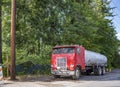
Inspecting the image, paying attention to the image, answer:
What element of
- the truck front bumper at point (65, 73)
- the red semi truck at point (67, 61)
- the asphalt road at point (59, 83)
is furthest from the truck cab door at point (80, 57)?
the asphalt road at point (59, 83)

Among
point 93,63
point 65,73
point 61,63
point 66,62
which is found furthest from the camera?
point 93,63

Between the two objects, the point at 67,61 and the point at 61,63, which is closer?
the point at 67,61

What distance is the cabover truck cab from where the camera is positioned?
94.7ft

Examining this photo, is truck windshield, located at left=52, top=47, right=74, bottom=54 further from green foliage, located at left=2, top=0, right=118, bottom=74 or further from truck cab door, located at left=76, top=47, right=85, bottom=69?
green foliage, located at left=2, top=0, right=118, bottom=74

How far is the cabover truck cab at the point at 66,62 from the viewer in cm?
2888

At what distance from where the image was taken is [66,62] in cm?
2925

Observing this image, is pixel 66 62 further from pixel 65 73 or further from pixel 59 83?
pixel 59 83

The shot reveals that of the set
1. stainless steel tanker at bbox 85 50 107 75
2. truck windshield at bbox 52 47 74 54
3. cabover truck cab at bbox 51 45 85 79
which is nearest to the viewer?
cabover truck cab at bbox 51 45 85 79

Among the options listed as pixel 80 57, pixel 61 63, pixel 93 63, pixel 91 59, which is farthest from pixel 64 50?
pixel 93 63

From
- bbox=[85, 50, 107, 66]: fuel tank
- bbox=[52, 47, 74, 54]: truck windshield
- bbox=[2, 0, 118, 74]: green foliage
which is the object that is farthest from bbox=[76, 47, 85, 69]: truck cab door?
bbox=[2, 0, 118, 74]: green foliage

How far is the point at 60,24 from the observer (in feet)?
125

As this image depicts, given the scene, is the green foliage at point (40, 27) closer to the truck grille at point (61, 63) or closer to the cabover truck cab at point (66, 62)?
the cabover truck cab at point (66, 62)

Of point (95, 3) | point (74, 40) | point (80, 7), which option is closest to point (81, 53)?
point (74, 40)

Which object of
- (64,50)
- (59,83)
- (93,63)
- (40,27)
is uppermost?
(40,27)
